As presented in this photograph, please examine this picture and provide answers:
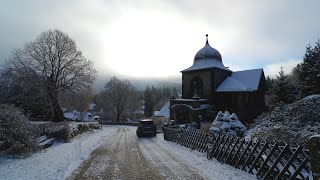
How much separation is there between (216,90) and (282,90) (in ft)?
33.0

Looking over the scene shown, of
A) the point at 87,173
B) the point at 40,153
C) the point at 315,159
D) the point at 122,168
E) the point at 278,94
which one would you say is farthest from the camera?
the point at 278,94

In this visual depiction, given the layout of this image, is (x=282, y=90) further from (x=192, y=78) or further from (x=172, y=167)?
(x=172, y=167)

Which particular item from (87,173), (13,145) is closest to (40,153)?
(13,145)

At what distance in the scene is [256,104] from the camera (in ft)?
129

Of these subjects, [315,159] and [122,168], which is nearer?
[315,159]

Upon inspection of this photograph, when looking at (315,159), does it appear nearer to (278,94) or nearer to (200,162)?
(200,162)

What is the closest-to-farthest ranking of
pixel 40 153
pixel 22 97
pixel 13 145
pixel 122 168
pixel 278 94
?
1. pixel 122 168
2. pixel 13 145
3. pixel 40 153
4. pixel 22 97
5. pixel 278 94

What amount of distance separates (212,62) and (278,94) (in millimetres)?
11350

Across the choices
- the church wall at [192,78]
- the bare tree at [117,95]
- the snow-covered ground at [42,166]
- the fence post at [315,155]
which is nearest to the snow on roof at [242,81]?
the church wall at [192,78]

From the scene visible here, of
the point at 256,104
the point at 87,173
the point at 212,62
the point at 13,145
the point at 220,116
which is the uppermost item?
the point at 212,62

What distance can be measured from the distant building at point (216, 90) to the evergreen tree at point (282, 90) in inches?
80.8

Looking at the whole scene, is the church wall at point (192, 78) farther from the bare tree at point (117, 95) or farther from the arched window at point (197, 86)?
the bare tree at point (117, 95)

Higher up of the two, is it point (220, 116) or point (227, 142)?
point (220, 116)

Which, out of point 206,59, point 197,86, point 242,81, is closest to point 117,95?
point 197,86
